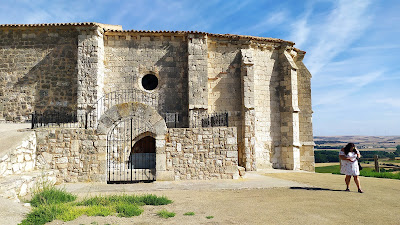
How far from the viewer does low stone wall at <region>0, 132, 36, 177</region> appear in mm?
6213

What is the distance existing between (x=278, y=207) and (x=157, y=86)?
8.83 metres

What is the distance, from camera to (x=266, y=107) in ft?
44.8

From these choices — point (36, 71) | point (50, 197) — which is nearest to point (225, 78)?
point (36, 71)

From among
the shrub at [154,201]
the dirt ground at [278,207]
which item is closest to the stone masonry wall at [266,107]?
the dirt ground at [278,207]

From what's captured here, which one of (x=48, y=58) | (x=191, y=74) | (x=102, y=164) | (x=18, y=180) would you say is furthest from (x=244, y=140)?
(x=48, y=58)

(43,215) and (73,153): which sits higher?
(73,153)

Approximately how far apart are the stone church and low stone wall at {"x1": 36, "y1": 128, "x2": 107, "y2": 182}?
0.93 meters

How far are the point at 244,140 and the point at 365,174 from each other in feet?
17.1

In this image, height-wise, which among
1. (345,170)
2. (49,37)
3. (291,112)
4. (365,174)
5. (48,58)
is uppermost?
(49,37)

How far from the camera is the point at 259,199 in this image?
588 cm

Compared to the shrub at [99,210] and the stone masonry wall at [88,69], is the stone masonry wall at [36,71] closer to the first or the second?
the stone masonry wall at [88,69]

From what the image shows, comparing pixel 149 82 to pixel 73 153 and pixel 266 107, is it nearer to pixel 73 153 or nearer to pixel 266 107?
pixel 73 153

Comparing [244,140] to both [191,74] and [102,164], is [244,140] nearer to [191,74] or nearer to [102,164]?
[191,74]

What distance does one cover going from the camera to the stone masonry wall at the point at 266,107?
1337cm
